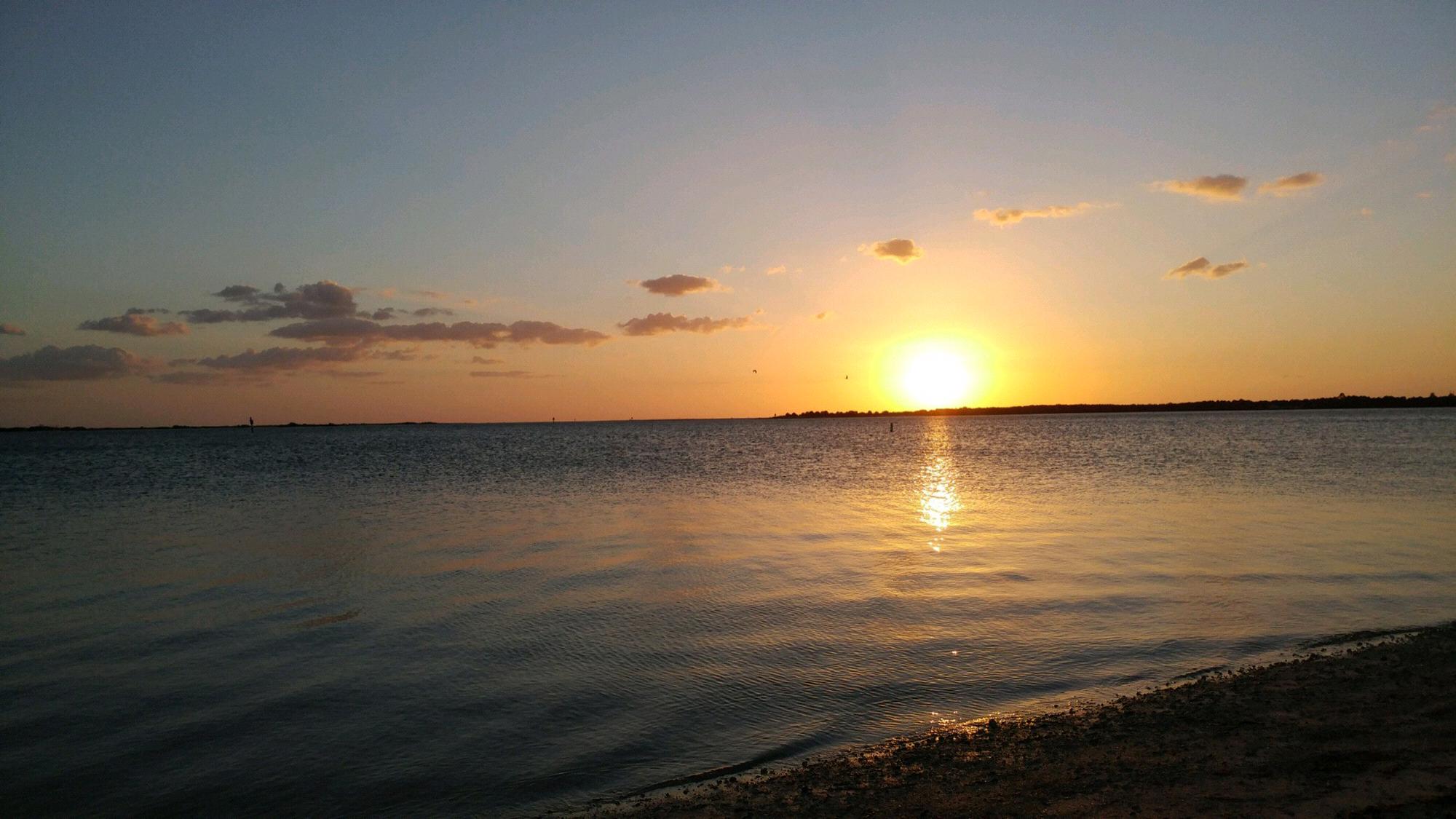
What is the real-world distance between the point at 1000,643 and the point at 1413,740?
15.5 feet

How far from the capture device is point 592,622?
41.9ft

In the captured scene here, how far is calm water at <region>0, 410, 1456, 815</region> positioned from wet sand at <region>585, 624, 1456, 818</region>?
782 millimetres

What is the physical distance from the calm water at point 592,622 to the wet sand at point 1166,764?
0.78 metres

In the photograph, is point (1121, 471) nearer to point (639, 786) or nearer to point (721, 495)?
point (721, 495)

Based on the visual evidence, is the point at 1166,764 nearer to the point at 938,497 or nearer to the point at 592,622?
the point at 592,622

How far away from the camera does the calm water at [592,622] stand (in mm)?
7867

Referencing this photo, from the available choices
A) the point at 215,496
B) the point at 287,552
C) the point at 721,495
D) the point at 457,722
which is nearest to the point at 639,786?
the point at 457,722

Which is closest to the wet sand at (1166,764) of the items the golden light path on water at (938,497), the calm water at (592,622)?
the calm water at (592,622)

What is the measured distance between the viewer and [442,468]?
51438 millimetres

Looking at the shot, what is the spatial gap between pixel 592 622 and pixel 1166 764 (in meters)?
8.64

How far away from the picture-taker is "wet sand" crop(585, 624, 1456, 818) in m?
5.97

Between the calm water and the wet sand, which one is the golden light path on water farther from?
the wet sand

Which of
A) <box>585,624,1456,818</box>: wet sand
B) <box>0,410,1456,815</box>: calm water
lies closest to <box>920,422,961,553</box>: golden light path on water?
<box>0,410,1456,815</box>: calm water

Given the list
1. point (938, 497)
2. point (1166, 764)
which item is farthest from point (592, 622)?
point (938, 497)
